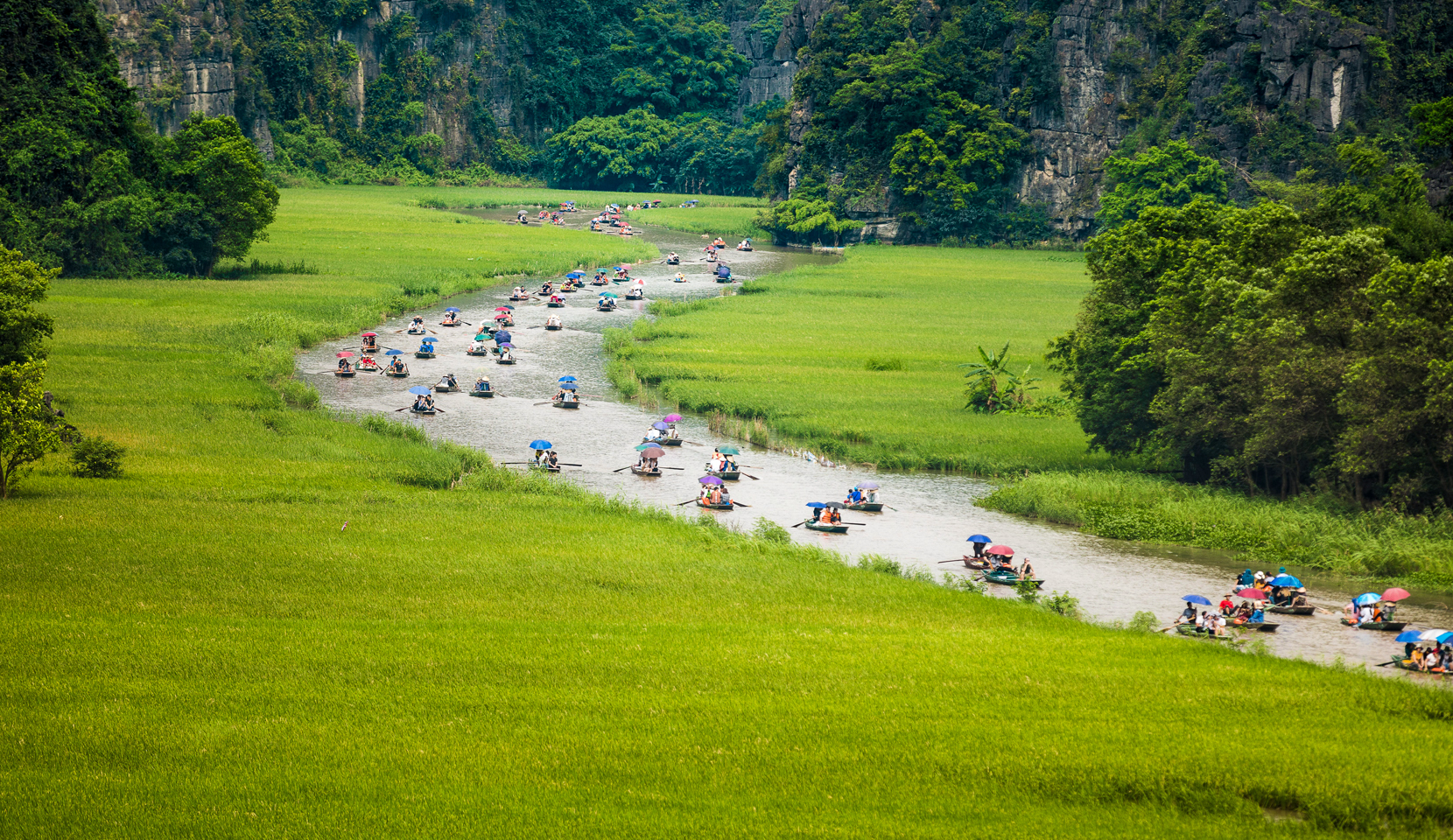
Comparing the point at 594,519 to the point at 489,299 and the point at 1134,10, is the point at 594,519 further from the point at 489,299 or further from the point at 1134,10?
the point at 1134,10

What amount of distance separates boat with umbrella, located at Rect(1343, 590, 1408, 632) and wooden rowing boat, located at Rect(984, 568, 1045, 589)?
22.6 feet

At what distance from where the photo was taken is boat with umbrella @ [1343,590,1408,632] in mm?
27828

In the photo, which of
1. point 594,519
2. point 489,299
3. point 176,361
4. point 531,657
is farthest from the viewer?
point 489,299

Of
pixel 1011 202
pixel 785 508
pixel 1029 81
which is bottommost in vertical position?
pixel 785 508

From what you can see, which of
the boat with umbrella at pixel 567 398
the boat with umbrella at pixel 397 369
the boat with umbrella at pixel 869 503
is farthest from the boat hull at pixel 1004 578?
the boat with umbrella at pixel 397 369

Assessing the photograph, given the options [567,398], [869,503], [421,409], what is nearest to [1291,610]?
[869,503]

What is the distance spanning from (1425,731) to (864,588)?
39.6 ft

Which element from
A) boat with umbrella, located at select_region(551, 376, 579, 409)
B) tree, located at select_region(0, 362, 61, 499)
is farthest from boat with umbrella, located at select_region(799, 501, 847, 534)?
tree, located at select_region(0, 362, 61, 499)

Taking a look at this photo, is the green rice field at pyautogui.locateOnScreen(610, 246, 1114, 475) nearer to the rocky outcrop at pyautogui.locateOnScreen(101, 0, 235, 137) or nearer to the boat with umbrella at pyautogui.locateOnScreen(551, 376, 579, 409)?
the boat with umbrella at pyautogui.locateOnScreen(551, 376, 579, 409)

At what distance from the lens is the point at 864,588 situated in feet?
94.8

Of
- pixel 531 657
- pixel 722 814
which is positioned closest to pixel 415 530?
pixel 531 657

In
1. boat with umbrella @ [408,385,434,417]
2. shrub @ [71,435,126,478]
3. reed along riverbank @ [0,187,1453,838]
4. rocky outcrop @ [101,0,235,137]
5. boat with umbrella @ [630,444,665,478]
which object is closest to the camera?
reed along riverbank @ [0,187,1453,838]

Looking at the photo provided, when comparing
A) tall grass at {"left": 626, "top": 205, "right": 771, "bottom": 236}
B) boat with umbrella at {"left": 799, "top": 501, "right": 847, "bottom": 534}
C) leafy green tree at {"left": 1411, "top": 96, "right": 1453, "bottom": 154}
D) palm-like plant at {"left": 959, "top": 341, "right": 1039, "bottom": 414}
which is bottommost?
boat with umbrella at {"left": 799, "top": 501, "right": 847, "bottom": 534}

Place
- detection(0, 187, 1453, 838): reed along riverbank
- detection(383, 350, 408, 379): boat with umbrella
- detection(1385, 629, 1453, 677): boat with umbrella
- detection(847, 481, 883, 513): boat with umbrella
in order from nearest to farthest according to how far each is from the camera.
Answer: detection(0, 187, 1453, 838): reed along riverbank, detection(1385, 629, 1453, 677): boat with umbrella, detection(847, 481, 883, 513): boat with umbrella, detection(383, 350, 408, 379): boat with umbrella
